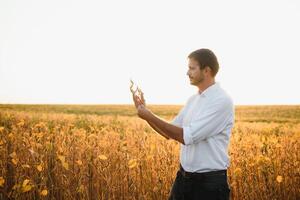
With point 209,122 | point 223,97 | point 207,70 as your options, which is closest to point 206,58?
point 207,70

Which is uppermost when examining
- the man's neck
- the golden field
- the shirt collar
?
the man's neck

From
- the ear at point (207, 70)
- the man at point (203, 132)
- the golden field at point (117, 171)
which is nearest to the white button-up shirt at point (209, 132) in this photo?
the man at point (203, 132)

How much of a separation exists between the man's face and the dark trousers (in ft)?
2.19

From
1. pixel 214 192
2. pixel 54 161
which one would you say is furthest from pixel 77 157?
pixel 214 192

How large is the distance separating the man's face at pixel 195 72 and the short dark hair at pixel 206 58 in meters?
0.03

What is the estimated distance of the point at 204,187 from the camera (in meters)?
2.62

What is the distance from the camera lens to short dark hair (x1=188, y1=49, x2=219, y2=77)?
2693 mm

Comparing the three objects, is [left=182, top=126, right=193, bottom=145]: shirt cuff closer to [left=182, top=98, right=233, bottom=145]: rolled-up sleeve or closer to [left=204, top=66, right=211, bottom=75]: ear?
[left=182, top=98, right=233, bottom=145]: rolled-up sleeve

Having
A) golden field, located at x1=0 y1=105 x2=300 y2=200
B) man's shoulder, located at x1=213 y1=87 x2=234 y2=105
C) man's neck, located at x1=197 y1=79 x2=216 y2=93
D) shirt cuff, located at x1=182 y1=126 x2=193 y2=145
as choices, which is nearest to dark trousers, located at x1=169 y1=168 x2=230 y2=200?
shirt cuff, located at x1=182 y1=126 x2=193 y2=145

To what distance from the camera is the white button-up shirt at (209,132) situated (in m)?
2.55

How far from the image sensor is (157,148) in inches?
190

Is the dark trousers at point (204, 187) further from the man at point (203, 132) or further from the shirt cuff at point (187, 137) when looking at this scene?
the shirt cuff at point (187, 137)

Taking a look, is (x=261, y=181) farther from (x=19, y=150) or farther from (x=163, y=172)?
(x=19, y=150)

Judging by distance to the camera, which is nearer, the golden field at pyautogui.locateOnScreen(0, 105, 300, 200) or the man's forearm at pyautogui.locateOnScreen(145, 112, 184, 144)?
the man's forearm at pyautogui.locateOnScreen(145, 112, 184, 144)
